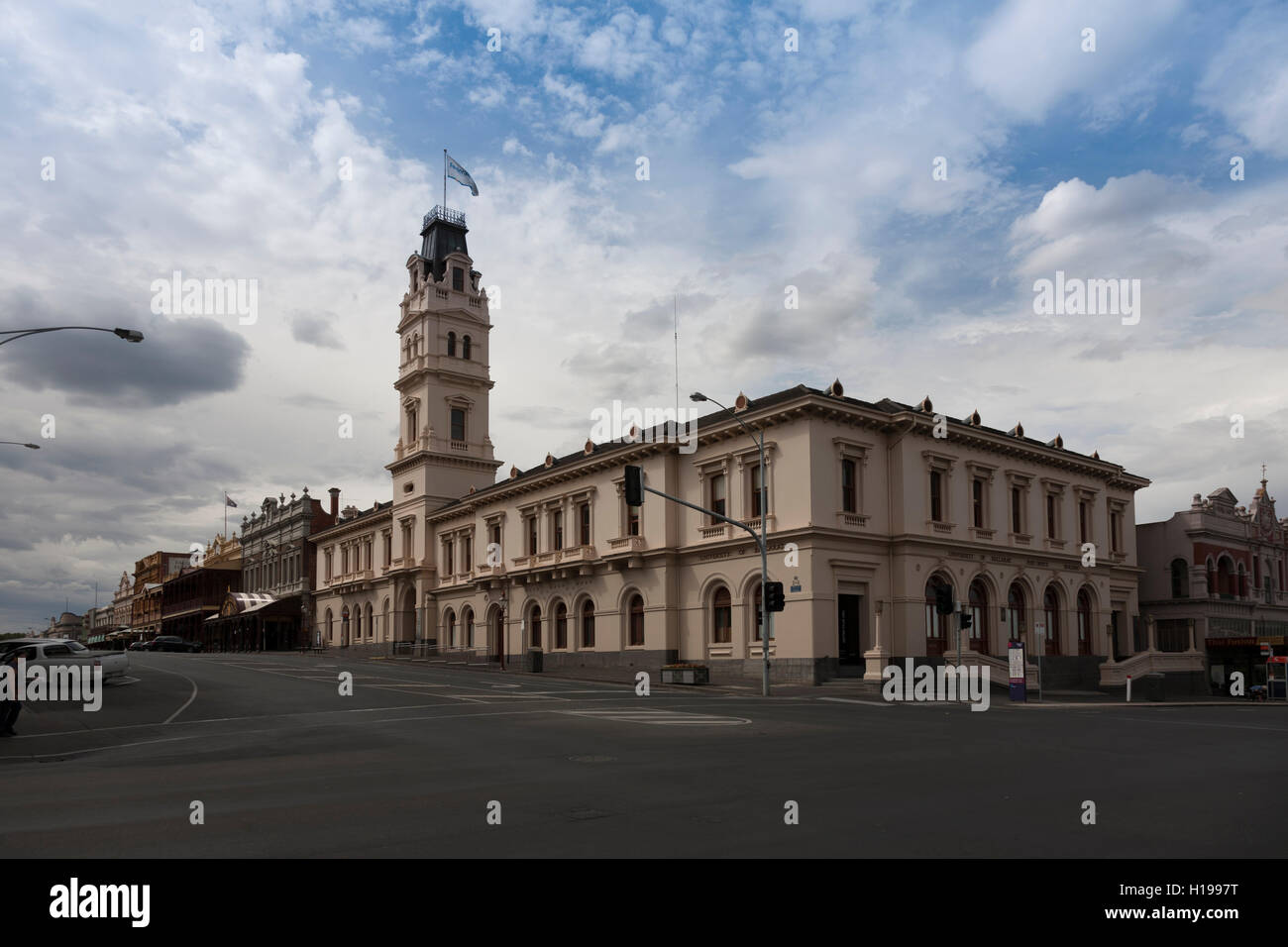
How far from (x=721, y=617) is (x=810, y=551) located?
6.58m

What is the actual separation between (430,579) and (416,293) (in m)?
20.2

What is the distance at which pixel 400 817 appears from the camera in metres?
9.68

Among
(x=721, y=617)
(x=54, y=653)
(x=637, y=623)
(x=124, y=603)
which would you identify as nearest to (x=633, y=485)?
(x=721, y=617)

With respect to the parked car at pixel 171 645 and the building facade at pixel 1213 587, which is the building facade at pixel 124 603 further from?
the building facade at pixel 1213 587

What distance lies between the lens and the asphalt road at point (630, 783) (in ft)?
28.1

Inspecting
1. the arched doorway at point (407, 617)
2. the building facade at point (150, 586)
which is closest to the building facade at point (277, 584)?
the arched doorway at point (407, 617)

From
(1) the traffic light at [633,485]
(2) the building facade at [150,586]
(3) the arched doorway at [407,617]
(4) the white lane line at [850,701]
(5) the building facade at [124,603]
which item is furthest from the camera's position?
(5) the building facade at [124,603]

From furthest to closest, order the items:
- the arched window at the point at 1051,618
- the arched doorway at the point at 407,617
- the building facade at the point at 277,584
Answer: the building facade at the point at 277,584 < the arched doorway at the point at 407,617 < the arched window at the point at 1051,618

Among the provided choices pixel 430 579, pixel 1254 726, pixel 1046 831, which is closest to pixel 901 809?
pixel 1046 831

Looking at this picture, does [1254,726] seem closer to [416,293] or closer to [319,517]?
[416,293]

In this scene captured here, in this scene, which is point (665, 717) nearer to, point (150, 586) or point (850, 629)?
point (850, 629)

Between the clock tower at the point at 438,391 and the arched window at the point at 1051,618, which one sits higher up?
the clock tower at the point at 438,391

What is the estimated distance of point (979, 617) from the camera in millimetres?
43906

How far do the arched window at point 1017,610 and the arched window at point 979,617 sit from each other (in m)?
1.45
